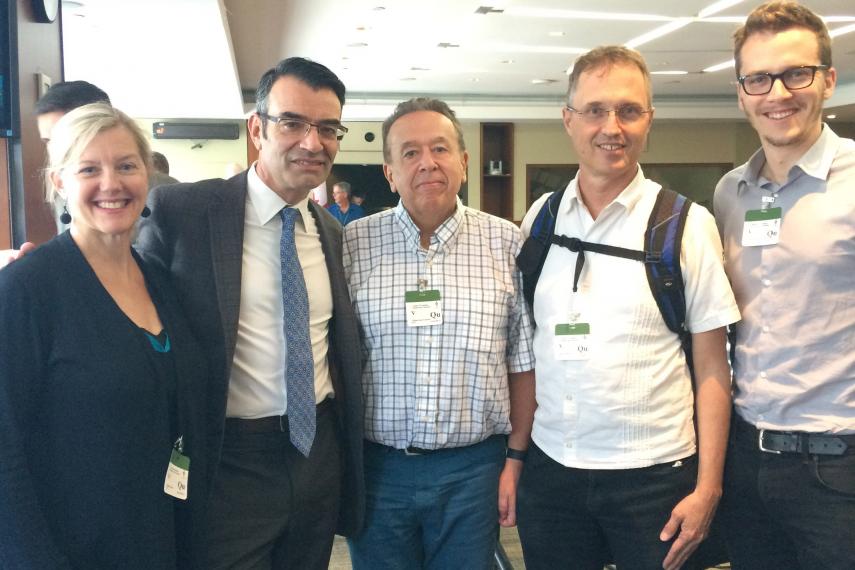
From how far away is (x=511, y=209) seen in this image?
1373cm

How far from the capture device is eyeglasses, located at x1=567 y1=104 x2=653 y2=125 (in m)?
1.78

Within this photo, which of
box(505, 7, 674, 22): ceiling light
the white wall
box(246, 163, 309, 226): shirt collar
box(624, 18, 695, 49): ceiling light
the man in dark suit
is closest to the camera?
the man in dark suit

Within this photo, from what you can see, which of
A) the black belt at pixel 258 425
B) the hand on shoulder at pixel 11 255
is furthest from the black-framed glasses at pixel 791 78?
the hand on shoulder at pixel 11 255

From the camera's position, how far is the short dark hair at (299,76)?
1849 mm

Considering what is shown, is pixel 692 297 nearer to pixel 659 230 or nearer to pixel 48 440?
pixel 659 230

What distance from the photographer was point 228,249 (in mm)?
1761

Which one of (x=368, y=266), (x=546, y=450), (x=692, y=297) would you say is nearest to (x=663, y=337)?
(x=692, y=297)

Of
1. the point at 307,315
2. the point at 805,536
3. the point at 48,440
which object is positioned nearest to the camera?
the point at 48,440

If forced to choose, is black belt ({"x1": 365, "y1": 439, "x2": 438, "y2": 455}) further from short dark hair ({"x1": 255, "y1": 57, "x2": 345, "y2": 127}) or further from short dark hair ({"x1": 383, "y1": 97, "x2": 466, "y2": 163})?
short dark hair ({"x1": 255, "y1": 57, "x2": 345, "y2": 127})

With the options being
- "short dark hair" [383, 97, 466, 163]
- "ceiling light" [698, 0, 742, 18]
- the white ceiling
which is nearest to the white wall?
the white ceiling

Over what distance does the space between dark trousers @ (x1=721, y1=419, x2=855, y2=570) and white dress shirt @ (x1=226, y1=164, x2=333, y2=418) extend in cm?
110

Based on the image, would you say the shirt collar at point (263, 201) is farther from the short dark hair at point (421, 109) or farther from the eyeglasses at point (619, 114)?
the eyeglasses at point (619, 114)

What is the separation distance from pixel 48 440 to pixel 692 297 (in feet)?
4.77

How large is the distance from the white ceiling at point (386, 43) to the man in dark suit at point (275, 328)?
4340 mm
